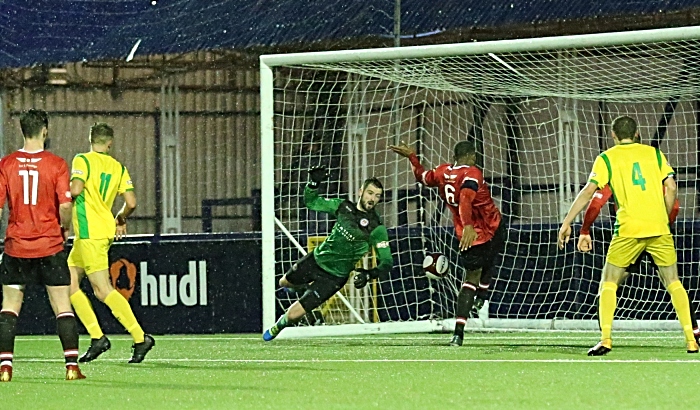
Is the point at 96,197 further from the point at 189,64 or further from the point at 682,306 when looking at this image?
Answer: the point at 189,64

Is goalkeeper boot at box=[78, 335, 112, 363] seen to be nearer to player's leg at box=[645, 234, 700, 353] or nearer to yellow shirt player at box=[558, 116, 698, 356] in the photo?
yellow shirt player at box=[558, 116, 698, 356]

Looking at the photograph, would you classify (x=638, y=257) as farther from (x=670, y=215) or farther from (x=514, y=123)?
(x=514, y=123)

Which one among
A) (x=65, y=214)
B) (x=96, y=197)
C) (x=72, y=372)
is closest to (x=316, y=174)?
(x=96, y=197)

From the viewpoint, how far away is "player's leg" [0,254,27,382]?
25.5 ft

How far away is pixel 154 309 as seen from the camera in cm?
1390

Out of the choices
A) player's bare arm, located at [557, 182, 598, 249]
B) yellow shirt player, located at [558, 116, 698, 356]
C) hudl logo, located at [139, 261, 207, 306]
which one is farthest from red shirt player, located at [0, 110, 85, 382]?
hudl logo, located at [139, 261, 207, 306]

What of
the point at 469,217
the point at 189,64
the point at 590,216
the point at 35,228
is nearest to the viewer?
the point at 35,228

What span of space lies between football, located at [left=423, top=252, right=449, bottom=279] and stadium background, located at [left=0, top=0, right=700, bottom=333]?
7.98ft

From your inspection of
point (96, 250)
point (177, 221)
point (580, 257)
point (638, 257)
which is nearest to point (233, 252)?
point (177, 221)

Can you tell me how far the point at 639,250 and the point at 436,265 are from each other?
137 inches

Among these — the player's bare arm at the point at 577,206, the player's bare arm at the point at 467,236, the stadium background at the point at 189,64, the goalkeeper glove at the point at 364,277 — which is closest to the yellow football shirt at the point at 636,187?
the player's bare arm at the point at 577,206

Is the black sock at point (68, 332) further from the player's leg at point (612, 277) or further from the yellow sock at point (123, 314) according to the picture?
the player's leg at point (612, 277)

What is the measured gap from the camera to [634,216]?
9.04 metres

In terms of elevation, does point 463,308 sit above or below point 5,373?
above
